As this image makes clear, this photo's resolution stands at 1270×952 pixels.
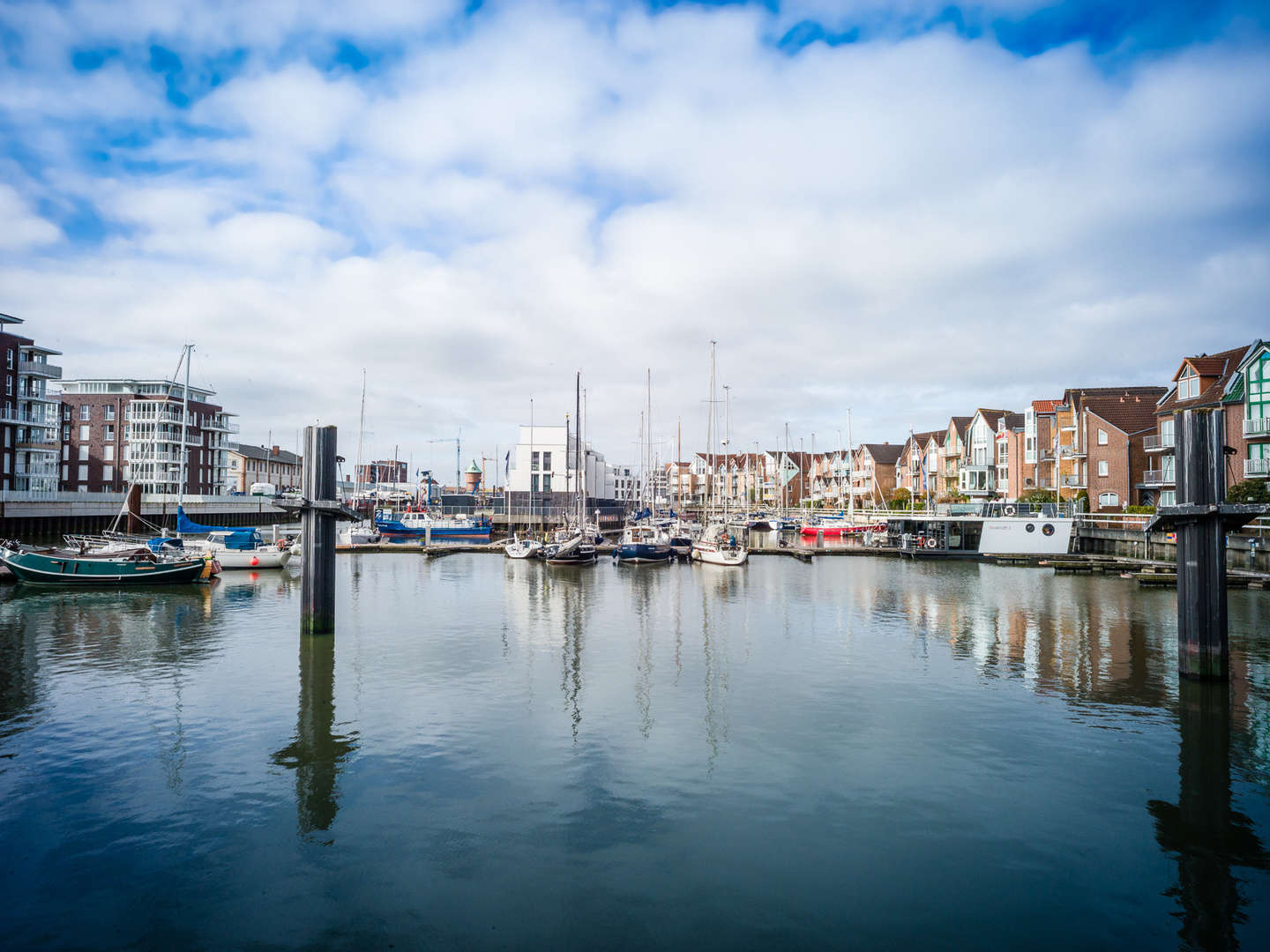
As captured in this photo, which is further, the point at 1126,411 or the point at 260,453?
the point at 260,453

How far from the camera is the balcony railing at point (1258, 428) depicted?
53.3 meters

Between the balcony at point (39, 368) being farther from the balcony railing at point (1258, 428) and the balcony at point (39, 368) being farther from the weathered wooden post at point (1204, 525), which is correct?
the balcony railing at point (1258, 428)

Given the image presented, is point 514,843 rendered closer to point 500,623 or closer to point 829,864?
point 829,864

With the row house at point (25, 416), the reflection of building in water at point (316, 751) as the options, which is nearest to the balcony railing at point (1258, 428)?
the reflection of building in water at point (316, 751)

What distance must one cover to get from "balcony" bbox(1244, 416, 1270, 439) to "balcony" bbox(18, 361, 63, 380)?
386 ft

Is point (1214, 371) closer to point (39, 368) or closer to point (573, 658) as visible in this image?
point (573, 658)

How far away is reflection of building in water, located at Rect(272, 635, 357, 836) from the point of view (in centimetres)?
1191

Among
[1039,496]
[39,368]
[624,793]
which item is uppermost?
[39,368]

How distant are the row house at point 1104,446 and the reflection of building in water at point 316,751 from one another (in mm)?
70803

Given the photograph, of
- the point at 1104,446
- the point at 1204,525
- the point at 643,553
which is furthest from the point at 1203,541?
the point at 1104,446

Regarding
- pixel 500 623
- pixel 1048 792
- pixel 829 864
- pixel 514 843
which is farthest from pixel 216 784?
pixel 500 623

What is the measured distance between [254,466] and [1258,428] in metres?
155

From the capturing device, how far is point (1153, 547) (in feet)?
183

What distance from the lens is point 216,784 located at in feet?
42.1
